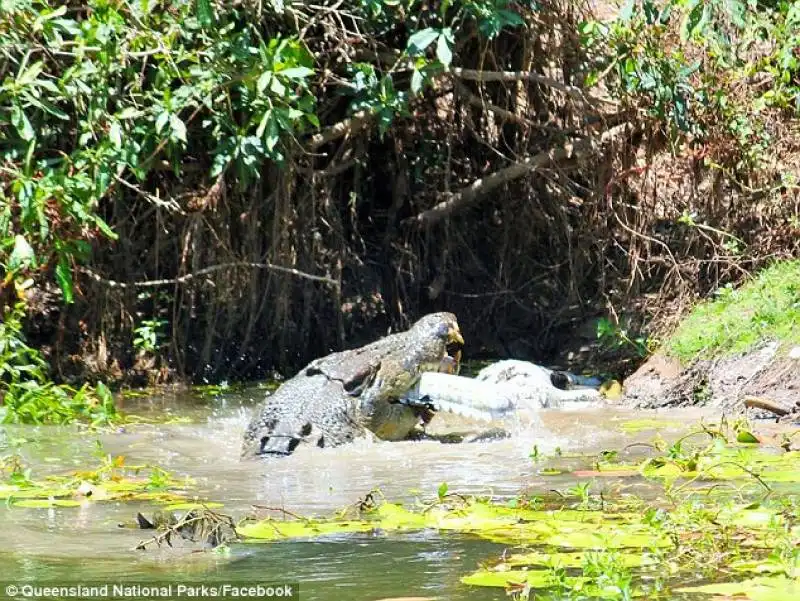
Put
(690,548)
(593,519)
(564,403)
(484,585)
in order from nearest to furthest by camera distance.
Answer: (484,585), (690,548), (593,519), (564,403)

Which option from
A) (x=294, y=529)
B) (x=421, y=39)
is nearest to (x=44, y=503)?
(x=294, y=529)

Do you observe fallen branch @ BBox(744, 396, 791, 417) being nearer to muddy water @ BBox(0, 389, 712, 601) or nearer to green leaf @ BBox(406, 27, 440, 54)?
muddy water @ BBox(0, 389, 712, 601)

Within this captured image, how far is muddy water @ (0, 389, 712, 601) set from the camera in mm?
3939

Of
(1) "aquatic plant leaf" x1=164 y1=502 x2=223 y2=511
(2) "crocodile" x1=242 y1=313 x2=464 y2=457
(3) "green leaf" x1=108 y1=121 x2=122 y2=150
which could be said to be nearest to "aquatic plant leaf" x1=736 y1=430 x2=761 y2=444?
(2) "crocodile" x1=242 y1=313 x2=464 y2=457

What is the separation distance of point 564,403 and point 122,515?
3.66m

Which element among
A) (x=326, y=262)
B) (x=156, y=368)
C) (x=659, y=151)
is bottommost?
(x=156, y=368)

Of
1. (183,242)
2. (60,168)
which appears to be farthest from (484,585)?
(183,242)

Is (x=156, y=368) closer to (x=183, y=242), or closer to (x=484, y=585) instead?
(x=183, y=242)

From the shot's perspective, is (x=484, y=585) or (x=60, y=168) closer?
(x=484, y=585)

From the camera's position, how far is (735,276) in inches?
368

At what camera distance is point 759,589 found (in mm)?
3479

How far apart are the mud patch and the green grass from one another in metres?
0.08

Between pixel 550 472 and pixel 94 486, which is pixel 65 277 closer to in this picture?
pixel 94 486

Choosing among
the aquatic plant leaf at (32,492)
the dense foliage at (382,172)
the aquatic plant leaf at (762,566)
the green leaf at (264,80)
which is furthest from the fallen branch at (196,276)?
the aquatic plant leaf at (762,566)
